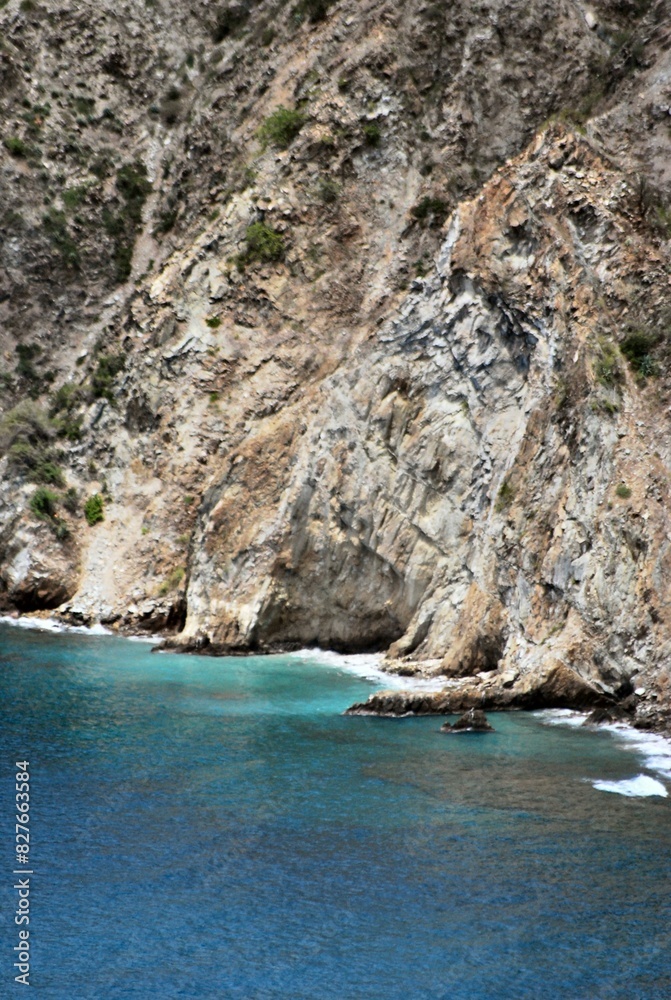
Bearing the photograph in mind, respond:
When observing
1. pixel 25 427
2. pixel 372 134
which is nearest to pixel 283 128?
pixel 372 134

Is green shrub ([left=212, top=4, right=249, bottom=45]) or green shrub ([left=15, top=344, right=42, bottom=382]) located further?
green shrub ([left=212, top=4, right=249, bottom=45])

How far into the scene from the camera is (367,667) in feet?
127

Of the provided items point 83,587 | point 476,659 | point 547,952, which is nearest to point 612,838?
point 547,952

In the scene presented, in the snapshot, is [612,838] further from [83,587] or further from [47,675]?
[83,587]

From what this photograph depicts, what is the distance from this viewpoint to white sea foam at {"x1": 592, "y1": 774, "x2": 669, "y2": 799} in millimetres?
22891

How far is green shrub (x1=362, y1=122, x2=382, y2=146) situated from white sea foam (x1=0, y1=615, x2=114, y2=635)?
2533cm

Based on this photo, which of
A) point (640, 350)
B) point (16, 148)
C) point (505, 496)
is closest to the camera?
point (640, 350)

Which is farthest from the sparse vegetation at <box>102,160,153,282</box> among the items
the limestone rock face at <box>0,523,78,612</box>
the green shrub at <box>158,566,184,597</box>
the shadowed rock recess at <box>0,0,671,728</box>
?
the green shrub at <box>158,566,184,597</box>

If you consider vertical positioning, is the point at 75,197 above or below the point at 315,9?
below

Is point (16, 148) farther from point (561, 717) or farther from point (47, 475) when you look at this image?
point (561, 717)

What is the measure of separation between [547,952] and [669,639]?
524 inches
